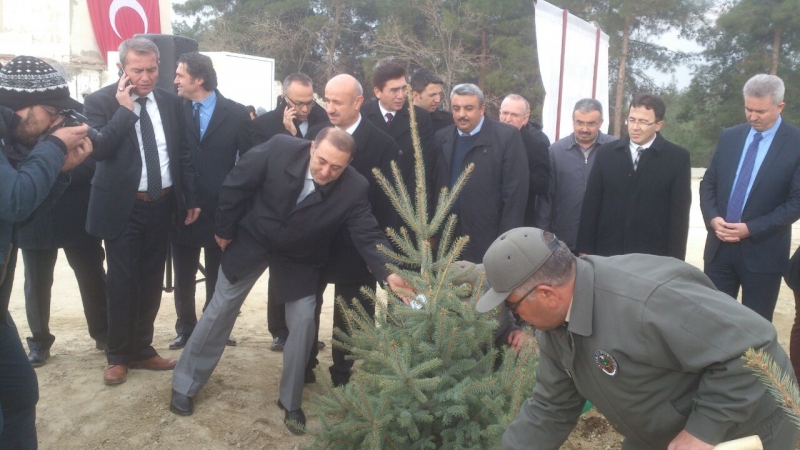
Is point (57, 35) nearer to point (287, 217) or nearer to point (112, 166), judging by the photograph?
point (112, 166)

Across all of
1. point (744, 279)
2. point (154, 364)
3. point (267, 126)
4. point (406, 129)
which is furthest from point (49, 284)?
point (744, 279)

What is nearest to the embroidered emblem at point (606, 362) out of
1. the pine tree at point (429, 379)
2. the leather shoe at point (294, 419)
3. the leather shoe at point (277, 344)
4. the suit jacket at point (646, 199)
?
the pine tree at point (429, 379)

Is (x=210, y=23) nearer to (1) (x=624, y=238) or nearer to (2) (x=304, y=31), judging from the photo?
(2) (x=304, y=31)

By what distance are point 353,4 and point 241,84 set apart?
1256 cm

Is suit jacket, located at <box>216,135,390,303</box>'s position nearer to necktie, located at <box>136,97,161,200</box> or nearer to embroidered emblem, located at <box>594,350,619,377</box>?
necktie, located at <box>136,97,161,200</box>

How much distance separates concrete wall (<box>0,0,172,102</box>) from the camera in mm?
22688

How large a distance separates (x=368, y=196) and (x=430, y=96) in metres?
1.70

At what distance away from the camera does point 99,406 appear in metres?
4.12

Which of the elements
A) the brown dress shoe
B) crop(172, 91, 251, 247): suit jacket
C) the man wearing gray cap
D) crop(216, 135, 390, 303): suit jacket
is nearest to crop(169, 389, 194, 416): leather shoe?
the brown dress shoe

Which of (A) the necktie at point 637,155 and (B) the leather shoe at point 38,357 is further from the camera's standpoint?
(A) the necktie at point 637,155

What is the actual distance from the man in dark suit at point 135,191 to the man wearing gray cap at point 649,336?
288cm

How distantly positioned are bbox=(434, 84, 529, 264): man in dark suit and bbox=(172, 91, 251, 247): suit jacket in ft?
5.55

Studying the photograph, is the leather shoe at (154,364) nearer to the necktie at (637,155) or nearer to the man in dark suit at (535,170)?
the man in dark suit at (535,170)

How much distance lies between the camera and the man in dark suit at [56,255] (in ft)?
15.2
